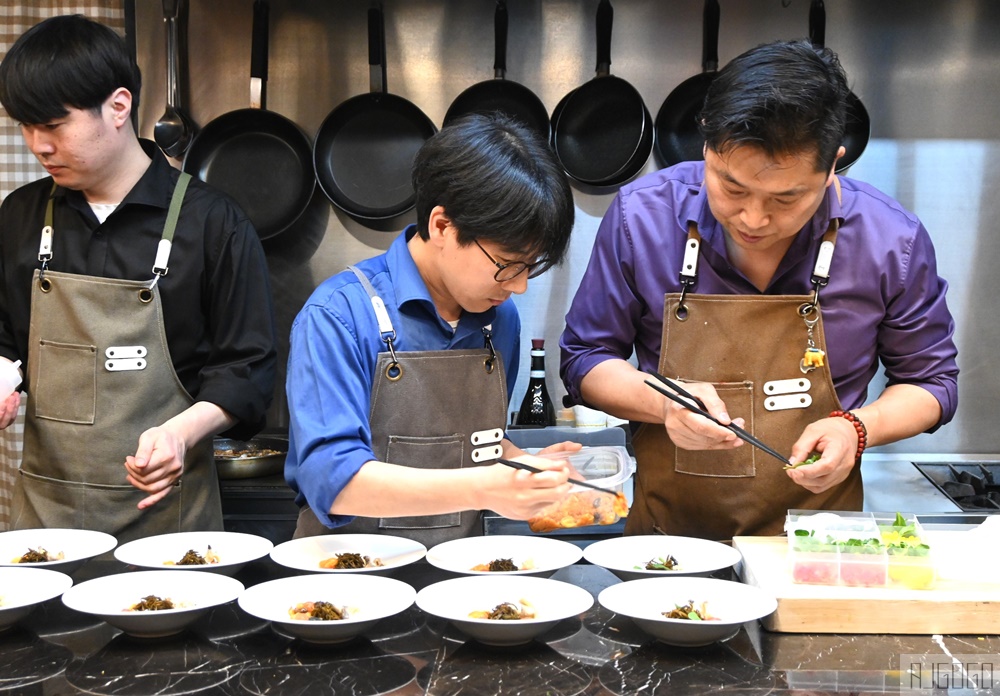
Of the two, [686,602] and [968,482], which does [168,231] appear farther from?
[968,482]

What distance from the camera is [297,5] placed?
3914 millimetres

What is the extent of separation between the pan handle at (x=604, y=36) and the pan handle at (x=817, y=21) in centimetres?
71

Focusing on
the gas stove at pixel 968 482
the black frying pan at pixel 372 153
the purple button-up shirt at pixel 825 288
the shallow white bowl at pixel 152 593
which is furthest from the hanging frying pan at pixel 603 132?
the shallow white bowl at pixel 152 593

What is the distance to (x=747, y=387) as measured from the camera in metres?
Answer: 2.36

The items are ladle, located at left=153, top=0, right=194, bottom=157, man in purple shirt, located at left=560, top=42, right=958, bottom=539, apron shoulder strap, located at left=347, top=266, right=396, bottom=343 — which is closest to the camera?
apron shoulder strap, located at left=347, top=266, right=396, bottom=343

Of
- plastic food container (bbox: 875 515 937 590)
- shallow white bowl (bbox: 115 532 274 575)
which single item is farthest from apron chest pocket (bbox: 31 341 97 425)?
plastic food container (bbox: 875 515 937 590)

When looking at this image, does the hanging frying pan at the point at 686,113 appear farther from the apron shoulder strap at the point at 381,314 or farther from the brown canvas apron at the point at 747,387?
the apron shoulder strap at the point at 381,314

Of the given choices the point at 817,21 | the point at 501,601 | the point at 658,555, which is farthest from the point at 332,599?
the point at 817,21

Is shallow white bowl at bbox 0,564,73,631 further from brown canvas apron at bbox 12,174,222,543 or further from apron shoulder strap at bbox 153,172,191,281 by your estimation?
apron shoulder strap at bbox 153,172,191,281

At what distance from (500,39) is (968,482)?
7.40 feet

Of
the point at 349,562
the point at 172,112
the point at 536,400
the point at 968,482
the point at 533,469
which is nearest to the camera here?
the point at 533,469

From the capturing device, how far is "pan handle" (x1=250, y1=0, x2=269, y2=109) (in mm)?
3684

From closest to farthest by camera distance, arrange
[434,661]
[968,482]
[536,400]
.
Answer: [434,661]
[968,482]
[536,400]

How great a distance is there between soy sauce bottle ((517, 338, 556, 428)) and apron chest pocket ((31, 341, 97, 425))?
1582 mm
